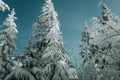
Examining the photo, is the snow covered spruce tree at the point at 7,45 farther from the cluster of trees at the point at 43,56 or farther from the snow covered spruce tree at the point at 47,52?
the snow covered spruce tree at the point at 47,52

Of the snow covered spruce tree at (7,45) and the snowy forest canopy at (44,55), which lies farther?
the snow covered spruce tree at (7,45)

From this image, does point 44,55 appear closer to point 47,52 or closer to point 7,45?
point 47,52

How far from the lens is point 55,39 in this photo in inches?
979

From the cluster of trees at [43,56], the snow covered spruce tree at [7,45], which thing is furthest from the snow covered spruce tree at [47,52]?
the snow covered spruce tree at [7,45]

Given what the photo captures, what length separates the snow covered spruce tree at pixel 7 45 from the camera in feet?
93.8

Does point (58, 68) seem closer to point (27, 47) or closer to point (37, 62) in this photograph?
point (37, 62)

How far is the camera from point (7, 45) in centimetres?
2995

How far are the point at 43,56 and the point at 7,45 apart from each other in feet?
26.5

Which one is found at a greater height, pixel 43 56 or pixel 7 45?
pixel 7 45

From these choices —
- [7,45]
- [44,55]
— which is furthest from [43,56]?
[7,45]

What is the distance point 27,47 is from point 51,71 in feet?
11.6

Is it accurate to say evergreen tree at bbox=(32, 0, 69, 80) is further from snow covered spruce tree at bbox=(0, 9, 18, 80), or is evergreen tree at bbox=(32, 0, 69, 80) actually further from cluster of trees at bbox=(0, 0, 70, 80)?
snow covered spruce tree at bbox=(0, 9, 18, 80)

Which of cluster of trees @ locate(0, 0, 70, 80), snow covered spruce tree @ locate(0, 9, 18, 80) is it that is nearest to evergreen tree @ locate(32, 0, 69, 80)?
cluster of trees @ locate(0, 0, 70, 80)

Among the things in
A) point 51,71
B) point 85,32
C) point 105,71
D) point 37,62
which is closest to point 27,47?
point 37,62
